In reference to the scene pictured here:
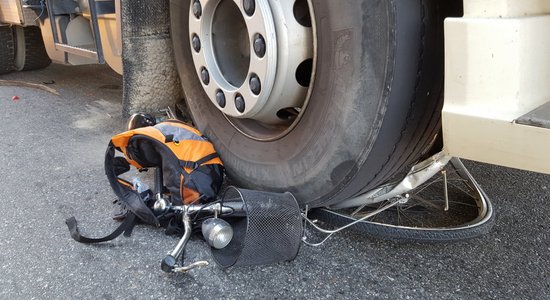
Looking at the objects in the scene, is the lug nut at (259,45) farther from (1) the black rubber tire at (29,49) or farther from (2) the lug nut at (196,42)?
(1) the black rubber tire at (29,49)

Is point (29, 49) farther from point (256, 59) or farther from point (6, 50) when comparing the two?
point (256, 59)

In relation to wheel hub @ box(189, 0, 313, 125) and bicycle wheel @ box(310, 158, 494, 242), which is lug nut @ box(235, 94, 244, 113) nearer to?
wheel hub @ box(189, 0, 313, 125)

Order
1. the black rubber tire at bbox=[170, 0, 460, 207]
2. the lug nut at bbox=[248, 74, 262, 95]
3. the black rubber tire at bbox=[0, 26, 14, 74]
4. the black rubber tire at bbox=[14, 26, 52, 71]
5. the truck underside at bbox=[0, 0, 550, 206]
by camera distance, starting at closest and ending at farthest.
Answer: the truck underside at bbox=[0, 0, 550, 206]
the black rubber tire at bbox=[170, 0, 460, 207]
the lug nut at bbox=[248, 74, 262, 95]
the black rubber tire at bbox=[0, 26, 14, 74]
the black rubber tire at bbox=[14, 26, 52, 71]

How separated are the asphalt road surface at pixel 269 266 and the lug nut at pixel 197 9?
88 centimetres

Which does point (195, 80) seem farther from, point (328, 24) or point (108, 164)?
point (328, 24)

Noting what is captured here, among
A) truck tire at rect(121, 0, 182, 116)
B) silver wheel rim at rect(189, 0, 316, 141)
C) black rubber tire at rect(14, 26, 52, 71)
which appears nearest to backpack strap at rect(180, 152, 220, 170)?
silver wheel rim at rect(189, 0, 316, 141)

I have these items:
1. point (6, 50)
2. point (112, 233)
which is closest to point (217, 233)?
point (112, 233)

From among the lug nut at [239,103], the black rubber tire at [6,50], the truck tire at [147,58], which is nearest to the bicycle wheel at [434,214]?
the lug nut at [239,103]

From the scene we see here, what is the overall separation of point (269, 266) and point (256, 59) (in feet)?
2.36

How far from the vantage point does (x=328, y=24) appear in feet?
4.95

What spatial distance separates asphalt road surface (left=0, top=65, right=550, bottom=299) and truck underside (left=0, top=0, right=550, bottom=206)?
0.26 m

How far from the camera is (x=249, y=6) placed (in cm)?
166

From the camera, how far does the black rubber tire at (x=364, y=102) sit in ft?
4.43

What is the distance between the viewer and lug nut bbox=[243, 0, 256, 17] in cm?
164
